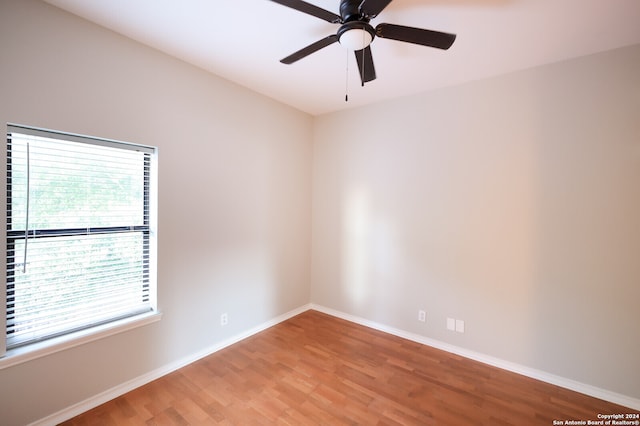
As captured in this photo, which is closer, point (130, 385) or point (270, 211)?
point (130, 385)

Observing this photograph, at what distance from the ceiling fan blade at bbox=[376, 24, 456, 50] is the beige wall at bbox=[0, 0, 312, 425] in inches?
72.2

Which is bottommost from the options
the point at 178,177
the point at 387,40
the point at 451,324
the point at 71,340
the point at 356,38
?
the point at 451,324

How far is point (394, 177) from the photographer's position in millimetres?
3189

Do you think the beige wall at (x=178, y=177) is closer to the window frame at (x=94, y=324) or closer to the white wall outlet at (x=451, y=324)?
the window frame at (x=94, y=324)

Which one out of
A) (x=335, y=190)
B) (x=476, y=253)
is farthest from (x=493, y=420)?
(x=335, y=190)

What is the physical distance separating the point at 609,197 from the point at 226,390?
342cm

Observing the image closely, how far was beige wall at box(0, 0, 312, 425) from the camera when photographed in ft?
5.65

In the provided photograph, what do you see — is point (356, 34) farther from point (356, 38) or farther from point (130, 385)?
point (130, 385)

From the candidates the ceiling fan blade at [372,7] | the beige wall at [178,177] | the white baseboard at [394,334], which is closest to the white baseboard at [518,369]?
the white baseboard at [394,334]

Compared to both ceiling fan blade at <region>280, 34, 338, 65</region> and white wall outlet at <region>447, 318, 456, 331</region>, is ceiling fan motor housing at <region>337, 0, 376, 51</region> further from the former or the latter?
white wall outlet at <region>447, 318, 456, 331</region>

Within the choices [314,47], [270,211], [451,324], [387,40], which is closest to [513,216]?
[451,324]

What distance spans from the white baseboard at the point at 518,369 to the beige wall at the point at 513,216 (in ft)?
0.16

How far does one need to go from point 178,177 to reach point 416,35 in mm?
2158

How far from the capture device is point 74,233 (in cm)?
193
